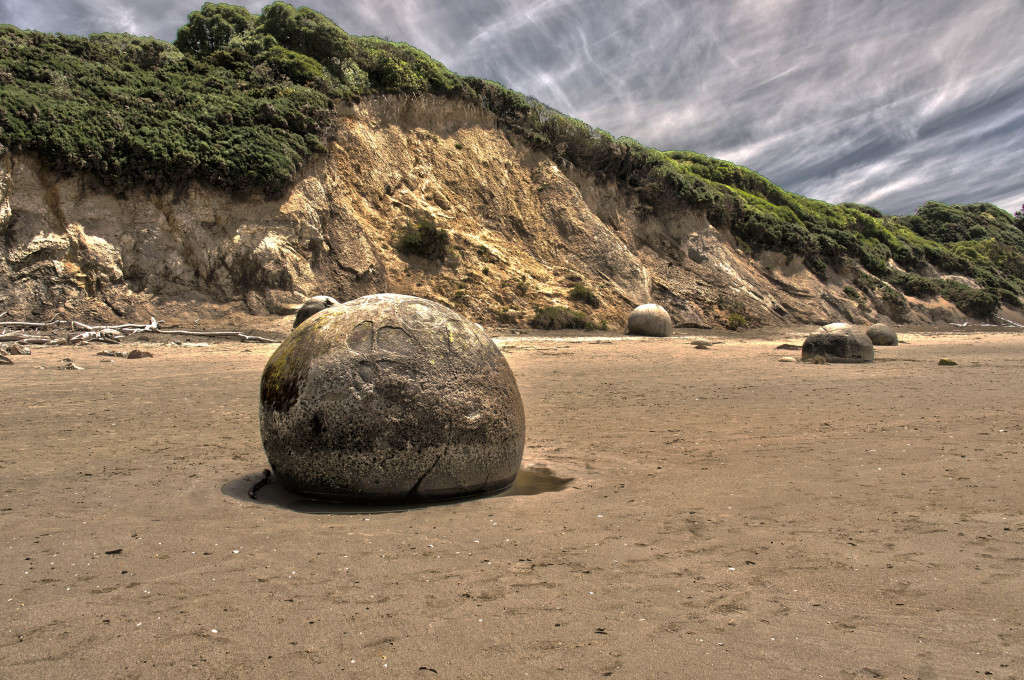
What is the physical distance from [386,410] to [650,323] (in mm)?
20164

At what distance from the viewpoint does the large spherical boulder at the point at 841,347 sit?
1437cm

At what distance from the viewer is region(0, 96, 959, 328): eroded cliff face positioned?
18.8 metres

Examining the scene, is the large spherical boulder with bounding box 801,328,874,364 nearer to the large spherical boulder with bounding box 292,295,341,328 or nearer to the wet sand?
the wet sand

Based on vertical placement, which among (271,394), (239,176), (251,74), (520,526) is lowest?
(520,526)

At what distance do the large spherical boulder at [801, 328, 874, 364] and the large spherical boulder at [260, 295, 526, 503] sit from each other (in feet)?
38.2

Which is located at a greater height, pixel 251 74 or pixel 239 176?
pixel 251 74

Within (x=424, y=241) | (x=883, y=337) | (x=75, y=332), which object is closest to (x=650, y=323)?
(x=883, y=337)

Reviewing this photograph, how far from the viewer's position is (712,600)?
9.89ft

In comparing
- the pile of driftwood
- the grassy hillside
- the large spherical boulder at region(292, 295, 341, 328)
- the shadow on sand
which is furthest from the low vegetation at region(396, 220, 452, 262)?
the shadow on sand

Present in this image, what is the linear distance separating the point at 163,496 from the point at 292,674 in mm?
3021

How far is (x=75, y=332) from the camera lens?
16203 millimetres

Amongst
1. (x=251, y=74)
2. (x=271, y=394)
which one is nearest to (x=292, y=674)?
(x=271, y=394)

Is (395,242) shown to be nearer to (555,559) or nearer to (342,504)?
(342,504)

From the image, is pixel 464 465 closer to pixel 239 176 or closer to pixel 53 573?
pixel 53 573
